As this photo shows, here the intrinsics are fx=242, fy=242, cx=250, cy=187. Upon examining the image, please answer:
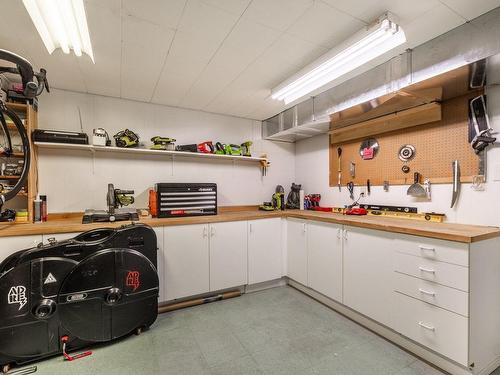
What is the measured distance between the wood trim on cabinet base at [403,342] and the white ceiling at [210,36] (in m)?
2.40

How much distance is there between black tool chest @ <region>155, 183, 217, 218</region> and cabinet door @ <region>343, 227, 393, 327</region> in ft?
5.40

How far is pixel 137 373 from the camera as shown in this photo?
5.75 ft

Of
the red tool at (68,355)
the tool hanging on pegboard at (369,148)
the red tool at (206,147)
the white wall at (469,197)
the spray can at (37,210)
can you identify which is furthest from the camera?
the red tool at (206,147)

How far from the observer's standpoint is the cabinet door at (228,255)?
2887mm

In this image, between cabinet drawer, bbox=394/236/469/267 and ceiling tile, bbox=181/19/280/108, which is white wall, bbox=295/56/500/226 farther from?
ceiling tile, bbox=181/19/280/108

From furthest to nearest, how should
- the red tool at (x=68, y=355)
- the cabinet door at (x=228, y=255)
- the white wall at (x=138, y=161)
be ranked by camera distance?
1. the cabinet door at (x=228, y=255)
2. the white wall at (x=138, y=161)
3. the red tool at (x=68, y=355)

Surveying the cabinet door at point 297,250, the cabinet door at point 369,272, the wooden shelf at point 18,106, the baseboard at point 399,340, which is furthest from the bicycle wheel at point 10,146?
the baseboard at point 399,340

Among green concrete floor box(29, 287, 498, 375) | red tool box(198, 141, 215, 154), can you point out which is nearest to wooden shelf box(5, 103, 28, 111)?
red tool box(198, 141, 215, 154)

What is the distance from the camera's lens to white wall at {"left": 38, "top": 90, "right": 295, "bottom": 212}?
9.09 feet

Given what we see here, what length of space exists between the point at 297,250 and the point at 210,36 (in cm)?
255

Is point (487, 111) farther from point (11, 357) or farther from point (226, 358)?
point (11, 357)

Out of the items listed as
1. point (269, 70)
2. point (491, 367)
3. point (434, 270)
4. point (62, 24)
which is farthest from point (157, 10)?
point (491, 367)

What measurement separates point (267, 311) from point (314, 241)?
95 centimetres

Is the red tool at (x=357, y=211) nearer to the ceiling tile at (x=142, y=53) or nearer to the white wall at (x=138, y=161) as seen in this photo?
the white wall at (x=138, y=161)
